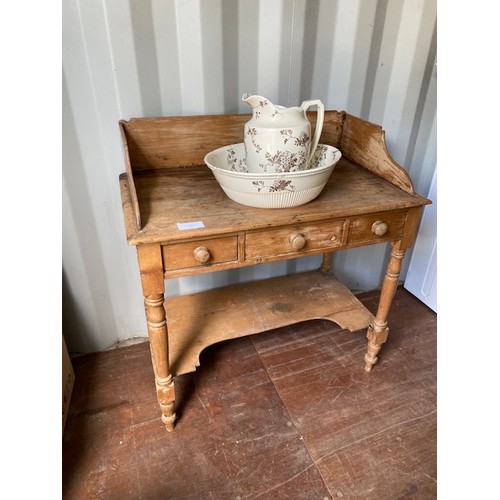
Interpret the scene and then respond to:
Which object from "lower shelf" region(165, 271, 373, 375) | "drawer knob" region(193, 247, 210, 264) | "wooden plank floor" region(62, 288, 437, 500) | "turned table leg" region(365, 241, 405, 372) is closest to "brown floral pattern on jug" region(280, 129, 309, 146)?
"drawer knob" region(193, 247, 210, 264)

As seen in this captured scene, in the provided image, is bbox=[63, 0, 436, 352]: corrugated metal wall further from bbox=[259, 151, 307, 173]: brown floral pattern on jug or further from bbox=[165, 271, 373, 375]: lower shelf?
bbox=[259, 151, 307, 173]: brown floral pattern on jug

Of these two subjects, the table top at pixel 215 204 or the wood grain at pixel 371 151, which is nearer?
the table top at pixel 215 204

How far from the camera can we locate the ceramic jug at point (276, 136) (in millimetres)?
1051

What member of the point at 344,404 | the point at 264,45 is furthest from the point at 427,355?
the point at 264,45

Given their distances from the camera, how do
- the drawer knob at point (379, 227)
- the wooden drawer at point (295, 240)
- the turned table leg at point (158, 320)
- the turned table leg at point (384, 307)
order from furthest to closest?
the turned table leg at point (384, 307) → the drawer knob at point (379, 227) → the wooden drawer at point (295, 240) → the turned table leg at point (158, 320)

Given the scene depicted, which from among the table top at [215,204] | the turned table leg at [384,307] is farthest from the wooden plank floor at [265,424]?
the table top at [215,204]

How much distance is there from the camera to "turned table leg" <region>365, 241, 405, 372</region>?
131 centimetres

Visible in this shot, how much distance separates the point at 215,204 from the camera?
43.6 inches

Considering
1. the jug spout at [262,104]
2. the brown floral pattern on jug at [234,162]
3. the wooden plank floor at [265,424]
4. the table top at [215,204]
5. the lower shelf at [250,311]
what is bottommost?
the wooden plank floor at [265,424]

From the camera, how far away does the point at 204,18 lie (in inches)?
48.3

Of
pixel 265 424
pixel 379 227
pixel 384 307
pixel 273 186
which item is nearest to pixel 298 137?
pixel 273 186

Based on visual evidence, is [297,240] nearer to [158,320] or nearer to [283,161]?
[283,161]

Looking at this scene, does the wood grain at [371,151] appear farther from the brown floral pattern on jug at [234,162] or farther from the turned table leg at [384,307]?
the brown floral pattern on jug at [234,162]

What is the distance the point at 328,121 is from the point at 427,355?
1099mm
